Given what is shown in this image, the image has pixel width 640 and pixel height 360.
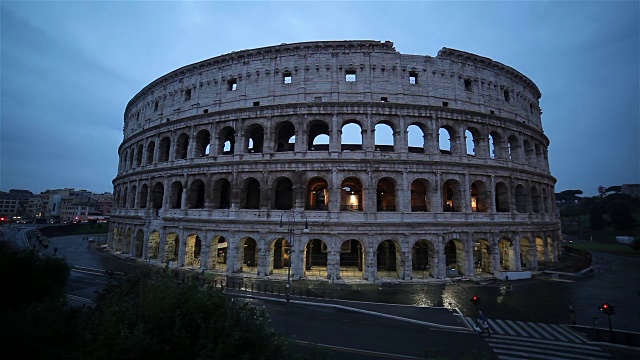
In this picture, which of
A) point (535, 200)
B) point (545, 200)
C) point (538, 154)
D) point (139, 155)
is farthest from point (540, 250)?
point (139, 155)

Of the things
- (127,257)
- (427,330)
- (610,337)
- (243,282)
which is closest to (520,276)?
(610,337)

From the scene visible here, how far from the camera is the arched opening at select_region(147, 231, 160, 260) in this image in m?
30.4

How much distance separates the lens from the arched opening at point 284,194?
2916cm

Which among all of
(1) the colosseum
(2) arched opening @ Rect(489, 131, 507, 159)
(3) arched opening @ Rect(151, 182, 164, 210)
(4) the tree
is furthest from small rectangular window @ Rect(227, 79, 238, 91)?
(4) the tree

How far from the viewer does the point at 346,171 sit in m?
24.8

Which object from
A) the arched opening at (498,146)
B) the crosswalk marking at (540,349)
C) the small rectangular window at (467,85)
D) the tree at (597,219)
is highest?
the small rectangular window at (467,85)

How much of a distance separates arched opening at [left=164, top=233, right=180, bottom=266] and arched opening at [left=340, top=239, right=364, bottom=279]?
16850 millimetres

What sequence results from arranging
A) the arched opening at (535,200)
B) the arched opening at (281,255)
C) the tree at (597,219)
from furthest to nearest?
the tree at (597,219) < the arched opening at (535,200) < the arched opening at (281,255)

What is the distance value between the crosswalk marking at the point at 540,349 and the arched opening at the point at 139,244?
111ft

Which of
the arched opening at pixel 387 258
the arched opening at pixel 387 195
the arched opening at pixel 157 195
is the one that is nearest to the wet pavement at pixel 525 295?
the arched opening at pixel 387 258

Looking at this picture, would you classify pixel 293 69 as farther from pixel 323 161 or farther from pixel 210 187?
pixel 210 187

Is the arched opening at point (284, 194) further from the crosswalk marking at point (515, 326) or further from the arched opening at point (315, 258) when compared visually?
the crosswalk marking at point (515, 326)

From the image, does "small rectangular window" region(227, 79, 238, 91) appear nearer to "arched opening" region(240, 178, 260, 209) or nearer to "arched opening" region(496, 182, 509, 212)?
"arched opening" region(240, 178, 260, 209)

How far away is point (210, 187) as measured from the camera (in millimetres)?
27297
